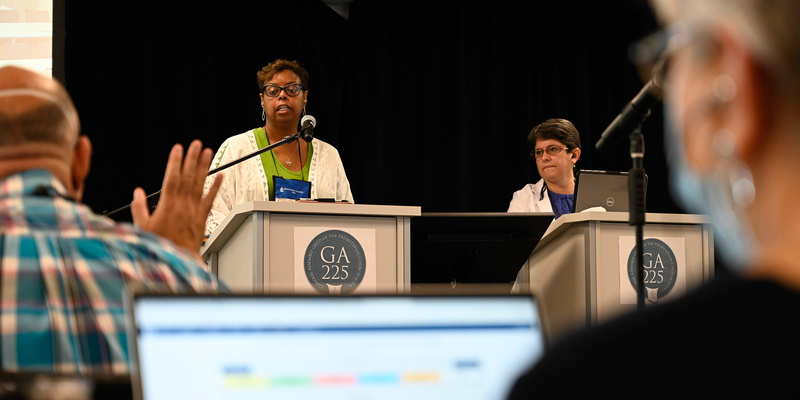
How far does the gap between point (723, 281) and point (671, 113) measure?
131mm

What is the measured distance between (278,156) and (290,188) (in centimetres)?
56

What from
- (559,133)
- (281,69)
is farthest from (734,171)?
(559,133)

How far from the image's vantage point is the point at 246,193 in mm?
3912

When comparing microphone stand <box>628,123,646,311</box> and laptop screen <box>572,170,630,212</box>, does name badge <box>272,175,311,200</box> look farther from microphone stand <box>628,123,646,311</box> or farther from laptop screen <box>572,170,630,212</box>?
microphone stand <box>628,123,646,311</box>

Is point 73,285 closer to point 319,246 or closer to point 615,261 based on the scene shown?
point 319,246

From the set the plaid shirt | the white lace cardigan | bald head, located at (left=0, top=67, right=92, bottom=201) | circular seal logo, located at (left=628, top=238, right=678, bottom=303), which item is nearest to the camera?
the plaid shirt

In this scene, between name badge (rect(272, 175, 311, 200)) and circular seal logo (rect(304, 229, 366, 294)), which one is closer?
circular seal logo (rect(304, 229, 366, 294))

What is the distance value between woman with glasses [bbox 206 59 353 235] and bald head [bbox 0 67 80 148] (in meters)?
2.48

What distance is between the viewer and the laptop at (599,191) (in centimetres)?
339

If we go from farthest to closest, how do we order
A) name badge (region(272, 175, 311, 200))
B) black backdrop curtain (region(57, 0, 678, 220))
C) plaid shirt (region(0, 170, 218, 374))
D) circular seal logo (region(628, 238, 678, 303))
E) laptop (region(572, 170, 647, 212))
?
1. black backdrop curtain (region(57, 0, 678, 220))
2. name badge (region(272, 175, 311, 200))
3. laptop (region(572, 170, 647, 212))
4. circular seal logo (region(628, 238, 678, 303))
5. plaid shirt (region(0, 170, 218, 374))

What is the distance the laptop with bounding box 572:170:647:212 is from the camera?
339 cm

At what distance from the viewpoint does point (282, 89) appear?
4.02 metres

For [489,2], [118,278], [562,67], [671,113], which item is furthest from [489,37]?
[671,113]

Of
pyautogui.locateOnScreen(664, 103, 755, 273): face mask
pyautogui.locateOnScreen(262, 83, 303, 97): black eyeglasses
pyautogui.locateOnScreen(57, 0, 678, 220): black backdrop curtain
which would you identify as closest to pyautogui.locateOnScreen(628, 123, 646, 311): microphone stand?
pyautogui.locateOnScreen(664, 103, 755, 273): face mask
